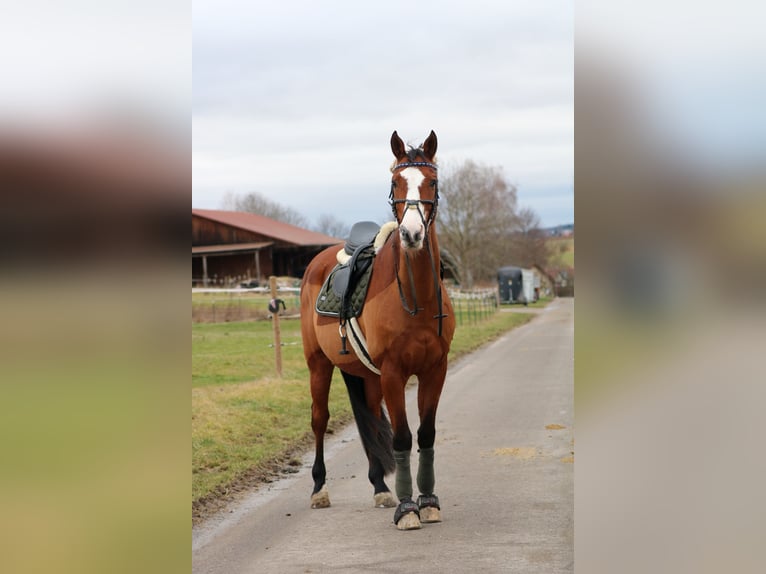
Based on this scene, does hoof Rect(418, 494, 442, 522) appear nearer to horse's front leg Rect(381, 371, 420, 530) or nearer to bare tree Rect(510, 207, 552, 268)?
horse's front leg Rect(381, 371, 420, 530)

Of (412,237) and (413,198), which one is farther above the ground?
(413,198)

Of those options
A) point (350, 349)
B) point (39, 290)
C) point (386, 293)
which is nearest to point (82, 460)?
point (39, 290)

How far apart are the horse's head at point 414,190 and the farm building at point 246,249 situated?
1778 inches

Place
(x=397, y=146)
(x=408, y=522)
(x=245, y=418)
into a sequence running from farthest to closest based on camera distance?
1. (x=245, y=418)
2. (x=408, y=522)
3. (x=397, y=146)

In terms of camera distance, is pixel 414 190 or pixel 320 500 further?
pixel 320 500

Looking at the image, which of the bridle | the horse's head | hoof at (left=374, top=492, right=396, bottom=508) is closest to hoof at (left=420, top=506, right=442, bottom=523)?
hoof at (left=374, top=492, right=396, bottom=508)

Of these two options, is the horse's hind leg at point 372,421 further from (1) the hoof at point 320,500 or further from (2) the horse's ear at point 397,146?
(2) the horse's ear at point 397,146

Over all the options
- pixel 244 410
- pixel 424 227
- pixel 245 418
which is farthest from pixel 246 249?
pixel 424 227

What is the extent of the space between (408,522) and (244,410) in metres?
Answer: 4.91

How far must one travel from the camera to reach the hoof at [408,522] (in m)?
5.79

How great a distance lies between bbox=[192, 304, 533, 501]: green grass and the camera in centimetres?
780

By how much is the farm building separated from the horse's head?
148 ft

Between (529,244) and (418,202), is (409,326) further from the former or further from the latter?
(529,244)

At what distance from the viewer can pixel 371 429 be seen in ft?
22.6
